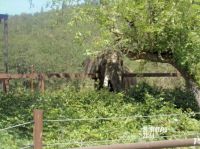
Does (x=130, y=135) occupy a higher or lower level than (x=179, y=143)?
lower

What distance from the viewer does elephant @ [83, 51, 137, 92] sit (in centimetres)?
1312

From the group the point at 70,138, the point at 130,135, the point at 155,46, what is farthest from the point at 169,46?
the point at 70,138

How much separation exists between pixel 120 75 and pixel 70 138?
5219 mm

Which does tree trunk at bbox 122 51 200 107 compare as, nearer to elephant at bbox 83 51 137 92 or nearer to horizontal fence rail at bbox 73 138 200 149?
elephant at bbox 83 51 137 92

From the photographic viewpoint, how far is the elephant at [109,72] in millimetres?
13125

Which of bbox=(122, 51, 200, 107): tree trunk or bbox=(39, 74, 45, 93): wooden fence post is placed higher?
bbox=(122, 51, 200, 107): tree trunk

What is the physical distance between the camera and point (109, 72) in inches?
517

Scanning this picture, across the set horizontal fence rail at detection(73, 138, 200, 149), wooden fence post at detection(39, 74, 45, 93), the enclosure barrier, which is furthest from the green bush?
horizontal fence rail at detection(73, 138, 200, 149)

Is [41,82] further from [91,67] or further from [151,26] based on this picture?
[151,26]

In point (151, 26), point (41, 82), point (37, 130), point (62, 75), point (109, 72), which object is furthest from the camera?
point (109, 72)

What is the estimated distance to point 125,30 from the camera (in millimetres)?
9992

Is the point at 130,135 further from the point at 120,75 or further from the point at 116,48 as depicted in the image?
the point at 120,75

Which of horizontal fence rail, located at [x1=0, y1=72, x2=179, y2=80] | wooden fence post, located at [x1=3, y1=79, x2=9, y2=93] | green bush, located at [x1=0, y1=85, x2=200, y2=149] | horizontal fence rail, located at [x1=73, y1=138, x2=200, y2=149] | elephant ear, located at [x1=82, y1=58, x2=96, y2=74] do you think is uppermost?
elephant ear, located at [x1=82, y1=58, x2=96, y2=74]

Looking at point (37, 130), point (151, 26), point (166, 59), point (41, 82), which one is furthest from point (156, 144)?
point (41, 82)
